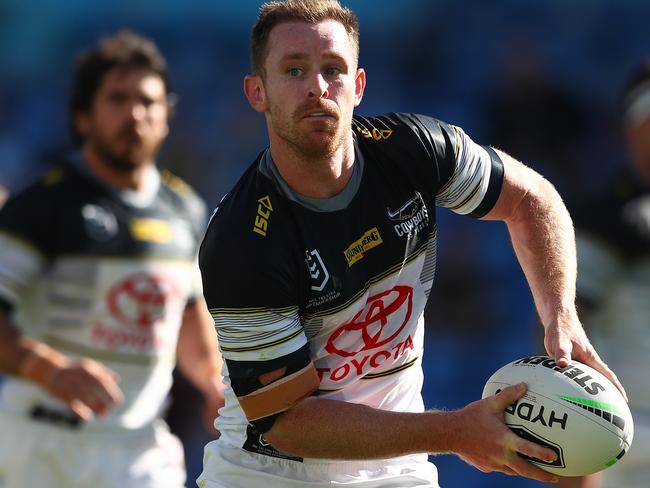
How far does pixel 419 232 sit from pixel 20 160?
25.7 ft

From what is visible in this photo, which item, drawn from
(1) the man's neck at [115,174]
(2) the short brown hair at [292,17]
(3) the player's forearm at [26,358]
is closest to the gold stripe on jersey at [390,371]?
(2) the short brown hair at [292,17]

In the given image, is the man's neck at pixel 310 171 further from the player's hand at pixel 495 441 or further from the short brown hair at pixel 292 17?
the player's hand at pixel 495 441

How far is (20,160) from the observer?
37.3ft

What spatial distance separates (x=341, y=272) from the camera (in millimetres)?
4039

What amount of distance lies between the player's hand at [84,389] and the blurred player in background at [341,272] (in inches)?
48.9

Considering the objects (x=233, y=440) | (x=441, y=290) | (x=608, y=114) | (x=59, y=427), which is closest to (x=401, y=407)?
(x=233, y=440)

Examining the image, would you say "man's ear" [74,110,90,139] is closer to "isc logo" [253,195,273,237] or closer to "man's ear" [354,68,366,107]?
"man's ear" [354,68,366,107]

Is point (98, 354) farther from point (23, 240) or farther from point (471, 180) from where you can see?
point (471, 180)

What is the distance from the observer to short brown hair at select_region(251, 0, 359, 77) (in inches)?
162

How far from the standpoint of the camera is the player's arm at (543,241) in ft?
13.4

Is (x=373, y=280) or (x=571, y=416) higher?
(x=373, y=280)

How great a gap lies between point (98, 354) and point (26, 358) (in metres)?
0.48

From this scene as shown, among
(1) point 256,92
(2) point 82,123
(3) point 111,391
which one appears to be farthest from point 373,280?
(2) point 82,123

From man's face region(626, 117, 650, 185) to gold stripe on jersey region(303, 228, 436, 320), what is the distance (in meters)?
2.31
